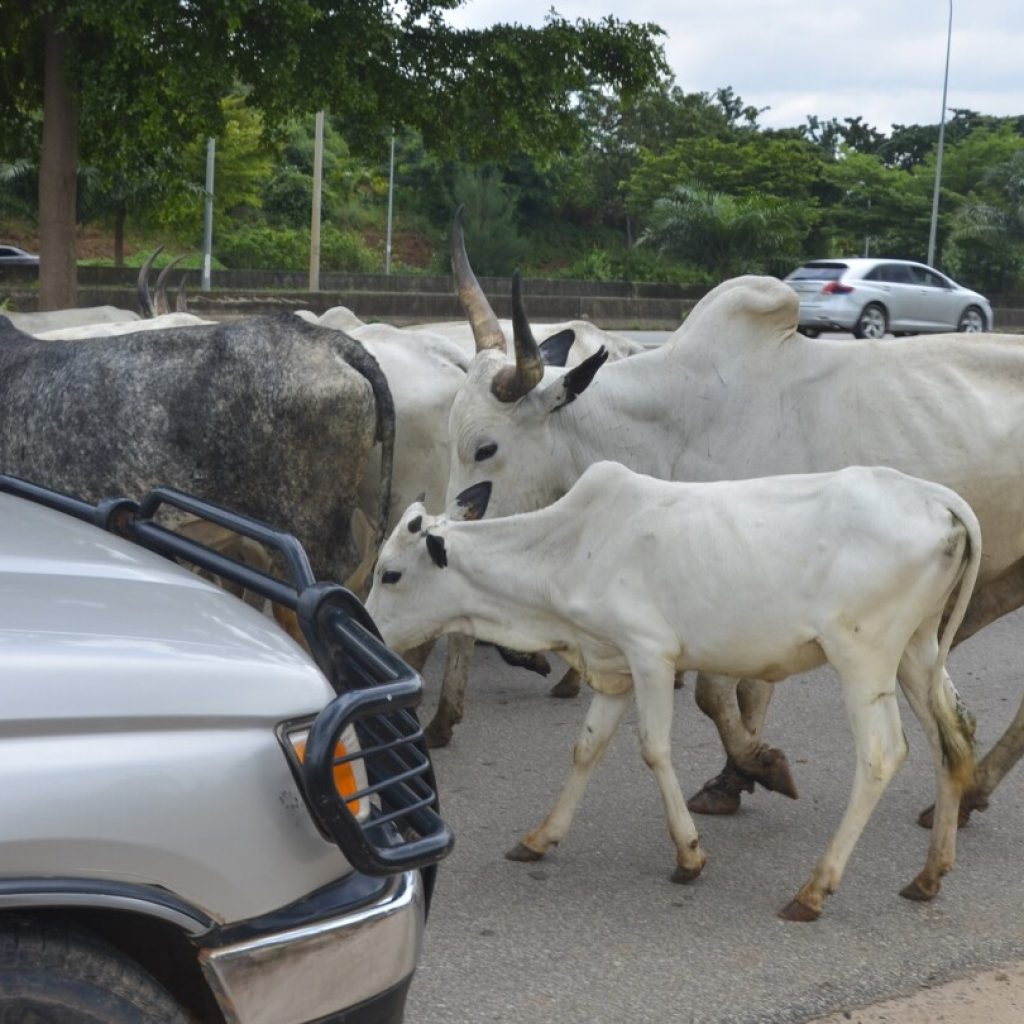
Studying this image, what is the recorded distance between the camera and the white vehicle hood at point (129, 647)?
2488 mm

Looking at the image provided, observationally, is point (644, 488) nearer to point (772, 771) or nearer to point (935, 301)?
point (772, 771)

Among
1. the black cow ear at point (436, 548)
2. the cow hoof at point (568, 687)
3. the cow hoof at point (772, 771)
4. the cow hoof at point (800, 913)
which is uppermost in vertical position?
the black cow ear at point (436, 548)

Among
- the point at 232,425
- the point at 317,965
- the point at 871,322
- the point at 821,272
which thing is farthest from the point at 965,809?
the point at 821,272

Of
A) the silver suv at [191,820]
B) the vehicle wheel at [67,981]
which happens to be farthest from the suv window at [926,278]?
the vehicle wheel at [67,981]

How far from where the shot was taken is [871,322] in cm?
2769

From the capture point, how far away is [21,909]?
2.49 meters

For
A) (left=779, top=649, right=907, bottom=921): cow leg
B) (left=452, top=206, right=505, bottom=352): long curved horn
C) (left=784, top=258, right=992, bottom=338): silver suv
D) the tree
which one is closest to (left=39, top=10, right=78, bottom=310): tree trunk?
the tree

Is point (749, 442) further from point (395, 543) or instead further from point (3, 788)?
point (3, 788)

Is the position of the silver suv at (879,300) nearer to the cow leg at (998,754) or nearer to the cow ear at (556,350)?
the cow ear at (556,350)

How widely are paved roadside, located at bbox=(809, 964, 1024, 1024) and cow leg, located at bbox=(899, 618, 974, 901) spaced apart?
55 centimetres

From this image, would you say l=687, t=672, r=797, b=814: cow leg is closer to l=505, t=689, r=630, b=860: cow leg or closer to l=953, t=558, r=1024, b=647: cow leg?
l=505, t=689, r=630, b=860: cow leg

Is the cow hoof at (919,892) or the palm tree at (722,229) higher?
the palm tree at (722,229)

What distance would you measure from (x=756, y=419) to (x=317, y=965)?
12.8 feet

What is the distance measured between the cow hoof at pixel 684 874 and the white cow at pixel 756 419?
64 cm
